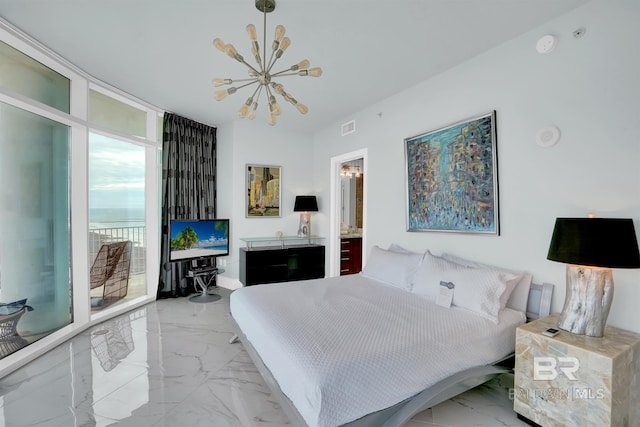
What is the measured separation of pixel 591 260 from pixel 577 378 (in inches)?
25.7

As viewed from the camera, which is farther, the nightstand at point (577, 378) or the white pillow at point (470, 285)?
the white pillow at point (470, 285)

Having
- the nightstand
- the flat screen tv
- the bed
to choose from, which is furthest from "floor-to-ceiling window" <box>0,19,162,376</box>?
the nightstand

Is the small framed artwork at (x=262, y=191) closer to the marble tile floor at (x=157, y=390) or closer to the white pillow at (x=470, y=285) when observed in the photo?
the marble tile floor at (x=157, y=390)

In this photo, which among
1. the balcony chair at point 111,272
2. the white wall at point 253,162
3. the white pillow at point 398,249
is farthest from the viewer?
the white wall at point 253,162

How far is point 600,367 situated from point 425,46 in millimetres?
2541

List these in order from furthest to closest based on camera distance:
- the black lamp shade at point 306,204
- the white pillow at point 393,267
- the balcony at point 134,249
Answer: the black lamp shade at point 306,204, the balcony at point 134,249, the white pillow at point 393,267

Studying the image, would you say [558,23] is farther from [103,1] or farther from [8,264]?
[8,264]

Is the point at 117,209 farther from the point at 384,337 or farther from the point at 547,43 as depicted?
the point at 547,43

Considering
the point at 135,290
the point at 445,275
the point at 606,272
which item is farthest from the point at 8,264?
the point at 606,272

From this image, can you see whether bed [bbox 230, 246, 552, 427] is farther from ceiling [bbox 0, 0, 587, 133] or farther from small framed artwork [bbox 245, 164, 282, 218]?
small framed artwork [bbox 245, 164, 282, 218]

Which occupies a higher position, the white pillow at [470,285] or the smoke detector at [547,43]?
the smoke detector at [547,43]

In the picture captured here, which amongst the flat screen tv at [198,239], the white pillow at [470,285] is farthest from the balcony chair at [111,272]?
the white pillow at [470,285]

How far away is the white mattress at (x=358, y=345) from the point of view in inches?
55.5

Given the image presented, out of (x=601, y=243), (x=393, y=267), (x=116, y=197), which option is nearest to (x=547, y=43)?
(x=601, y=243)
